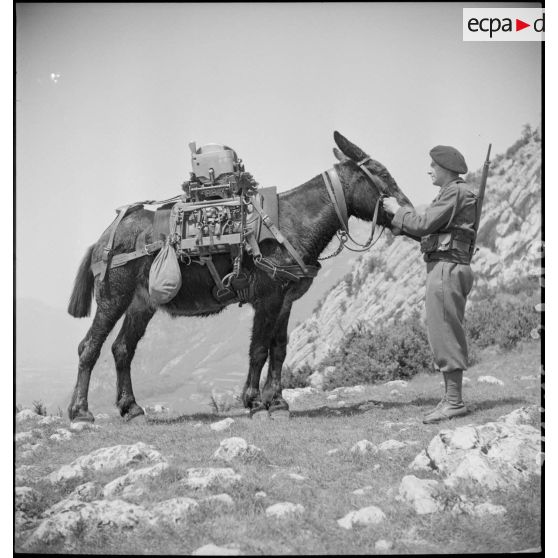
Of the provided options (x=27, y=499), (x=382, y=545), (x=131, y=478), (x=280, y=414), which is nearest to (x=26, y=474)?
(x=27, y=499)

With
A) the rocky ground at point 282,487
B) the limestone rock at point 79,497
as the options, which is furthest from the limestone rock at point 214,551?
the limestone rock at point 79,497

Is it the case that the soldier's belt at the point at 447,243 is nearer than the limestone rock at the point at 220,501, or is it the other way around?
the limestone rock at the point at 220,501

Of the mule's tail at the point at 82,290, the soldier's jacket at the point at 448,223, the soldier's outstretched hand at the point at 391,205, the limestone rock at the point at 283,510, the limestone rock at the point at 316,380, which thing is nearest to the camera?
the limestone rock at the point at 283,510

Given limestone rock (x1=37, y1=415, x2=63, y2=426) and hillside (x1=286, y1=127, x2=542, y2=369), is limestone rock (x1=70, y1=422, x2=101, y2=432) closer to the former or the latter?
limestone rock (x1=37, y1=415, x2=63, y2=426)

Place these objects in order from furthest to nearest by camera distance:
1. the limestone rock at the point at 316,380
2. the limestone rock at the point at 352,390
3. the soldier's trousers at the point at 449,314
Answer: the limestone rock at the point at 316,380 < the limestone rock at the point at 352,390 < the soldier's trousers at the point at 449,314

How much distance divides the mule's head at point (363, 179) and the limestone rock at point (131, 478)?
3.78 m

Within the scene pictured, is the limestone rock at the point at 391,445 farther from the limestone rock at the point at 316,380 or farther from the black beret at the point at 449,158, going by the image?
the limestone rock at the point at 316,380

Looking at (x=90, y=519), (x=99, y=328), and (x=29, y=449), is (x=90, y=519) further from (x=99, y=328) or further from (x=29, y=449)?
(x=99, y=328)

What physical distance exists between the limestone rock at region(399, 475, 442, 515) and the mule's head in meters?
3.44

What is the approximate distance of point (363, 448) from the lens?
5.48 m

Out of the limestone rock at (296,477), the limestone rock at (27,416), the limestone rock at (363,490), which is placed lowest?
the limestone rock at (27,416)

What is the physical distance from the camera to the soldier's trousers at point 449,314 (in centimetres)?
628

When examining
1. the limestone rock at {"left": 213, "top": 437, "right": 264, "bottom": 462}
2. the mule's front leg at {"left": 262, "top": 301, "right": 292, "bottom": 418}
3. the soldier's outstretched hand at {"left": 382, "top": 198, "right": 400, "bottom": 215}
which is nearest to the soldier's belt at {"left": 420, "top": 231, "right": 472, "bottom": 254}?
the soldier's outstretched hand at {"left": 382, "top": 198, "right": 400, "bottom": 215}

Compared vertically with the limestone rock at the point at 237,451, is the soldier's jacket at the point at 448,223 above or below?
above
